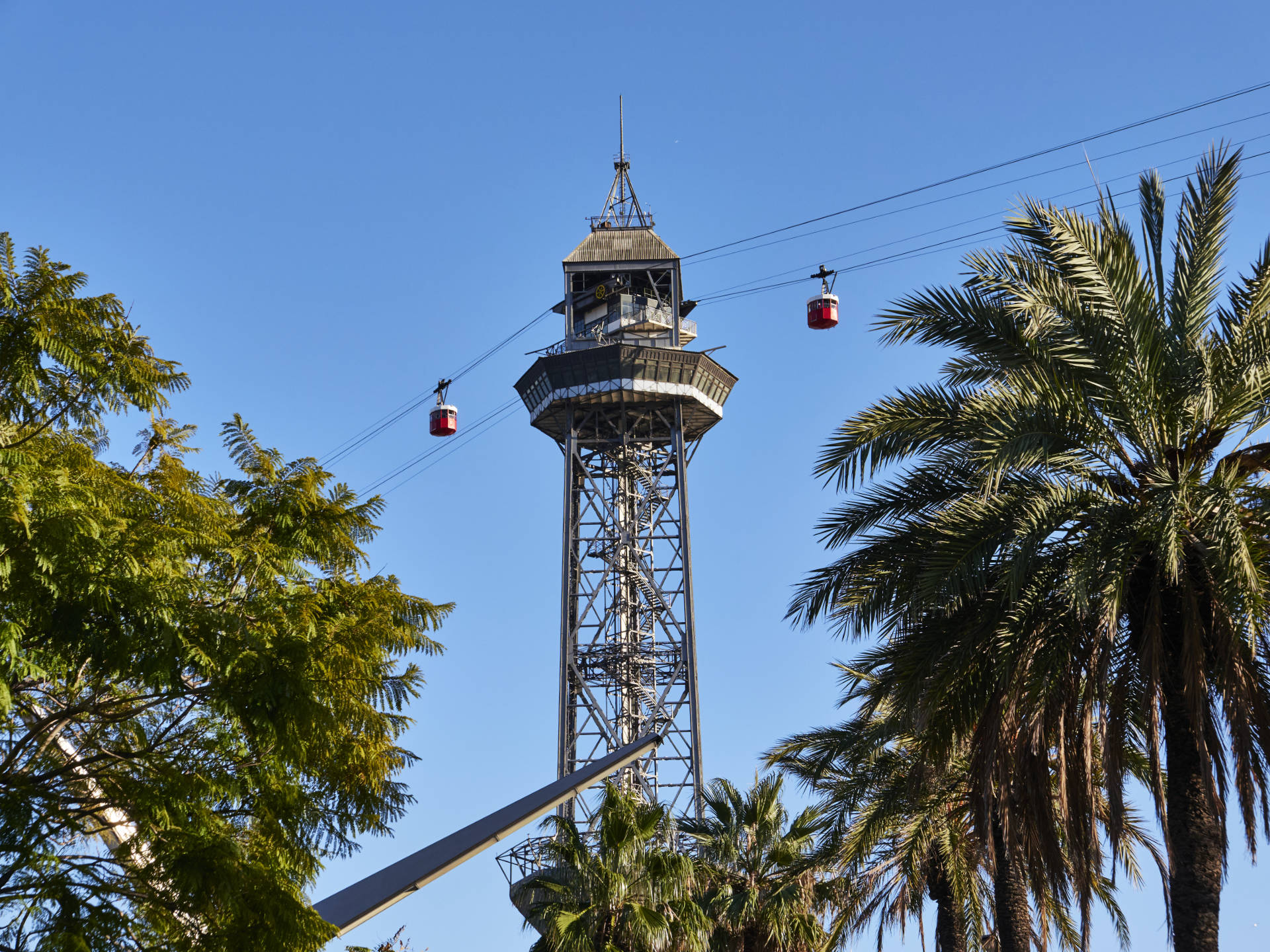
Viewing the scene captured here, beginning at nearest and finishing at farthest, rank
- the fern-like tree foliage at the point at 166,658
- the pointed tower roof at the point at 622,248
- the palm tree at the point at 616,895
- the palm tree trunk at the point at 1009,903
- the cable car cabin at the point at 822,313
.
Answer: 1. the fern-like tree foliage at the point at 166,658
2. the palm tree trunk at the point at 1009,903
3. the palm tree at the point at 616,895
4. the cable car cabin at the point at 822,313
5. the pointed tower roof at the point at 622,248

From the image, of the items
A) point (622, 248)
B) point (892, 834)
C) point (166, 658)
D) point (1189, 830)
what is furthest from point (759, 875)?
point (622, 248)

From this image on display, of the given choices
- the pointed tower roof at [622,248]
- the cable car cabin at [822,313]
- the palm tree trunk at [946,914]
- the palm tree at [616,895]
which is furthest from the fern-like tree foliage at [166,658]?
the pointed tower roof at [622,248]

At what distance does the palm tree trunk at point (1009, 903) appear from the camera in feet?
77.5

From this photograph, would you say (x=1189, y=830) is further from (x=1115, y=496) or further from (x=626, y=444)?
(x=626, y=444)

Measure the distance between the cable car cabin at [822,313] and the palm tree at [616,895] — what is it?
983 inches

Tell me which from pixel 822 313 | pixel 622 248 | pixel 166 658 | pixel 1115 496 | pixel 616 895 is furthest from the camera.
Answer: pixel 622 248

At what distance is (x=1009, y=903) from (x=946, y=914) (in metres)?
3.67

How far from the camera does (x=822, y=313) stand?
4978 centimetres

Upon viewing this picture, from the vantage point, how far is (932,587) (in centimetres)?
1609

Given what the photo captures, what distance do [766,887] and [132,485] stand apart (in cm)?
1859

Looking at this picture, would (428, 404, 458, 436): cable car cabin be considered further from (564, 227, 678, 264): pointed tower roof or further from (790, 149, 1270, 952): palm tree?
(790, 149, 1270, 952): palm tree

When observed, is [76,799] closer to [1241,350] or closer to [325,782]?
[325,782]

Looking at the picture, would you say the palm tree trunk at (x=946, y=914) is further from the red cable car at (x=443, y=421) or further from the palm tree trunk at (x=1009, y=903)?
the red cable car at (x=443, y=421)

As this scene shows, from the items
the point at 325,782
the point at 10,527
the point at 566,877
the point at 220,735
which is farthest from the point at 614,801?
the point at 10,527
